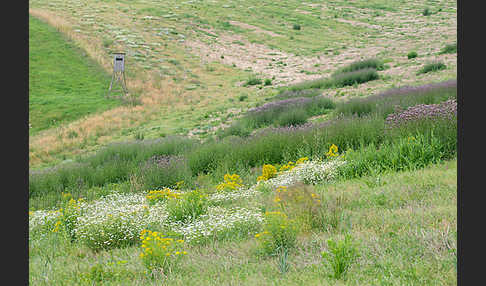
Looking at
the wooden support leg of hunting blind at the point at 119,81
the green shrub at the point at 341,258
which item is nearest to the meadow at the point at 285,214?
the green shrub at the point at 341,258

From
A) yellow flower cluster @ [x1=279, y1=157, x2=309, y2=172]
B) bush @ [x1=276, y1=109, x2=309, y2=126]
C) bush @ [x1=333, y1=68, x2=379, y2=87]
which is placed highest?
bush @ [x1=333, y1=68, x2=379, y2=87]

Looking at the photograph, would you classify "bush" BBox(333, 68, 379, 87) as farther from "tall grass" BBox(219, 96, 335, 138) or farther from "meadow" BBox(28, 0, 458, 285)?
"tall grass" BBox(219, 96, 335, 138)

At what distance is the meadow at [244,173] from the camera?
13.4 feet

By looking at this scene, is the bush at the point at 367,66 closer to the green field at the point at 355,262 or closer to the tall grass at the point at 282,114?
the tall grass at the point at 282,114

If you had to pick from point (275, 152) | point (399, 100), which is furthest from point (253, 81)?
point (275, 152)

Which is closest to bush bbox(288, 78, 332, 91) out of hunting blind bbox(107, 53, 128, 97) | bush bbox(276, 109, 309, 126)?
bush bbox(276, 109, 309, 126)

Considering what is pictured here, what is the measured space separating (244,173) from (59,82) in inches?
762

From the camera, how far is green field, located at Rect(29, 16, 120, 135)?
20.0 m

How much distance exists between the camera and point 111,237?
561 cm

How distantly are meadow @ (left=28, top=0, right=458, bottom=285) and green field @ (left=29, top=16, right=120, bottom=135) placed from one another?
16 cm

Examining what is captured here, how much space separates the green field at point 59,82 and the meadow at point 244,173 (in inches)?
6.3

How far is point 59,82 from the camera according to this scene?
2412cm

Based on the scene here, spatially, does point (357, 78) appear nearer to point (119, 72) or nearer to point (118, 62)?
point (118, 62)

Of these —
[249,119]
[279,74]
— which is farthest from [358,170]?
[279,74]
